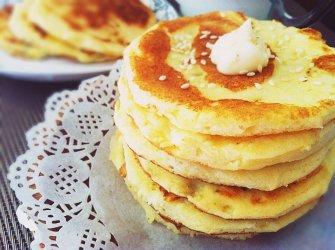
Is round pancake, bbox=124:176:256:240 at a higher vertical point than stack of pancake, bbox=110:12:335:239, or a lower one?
lower

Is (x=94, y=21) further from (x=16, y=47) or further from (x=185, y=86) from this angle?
(x=185, y=86)

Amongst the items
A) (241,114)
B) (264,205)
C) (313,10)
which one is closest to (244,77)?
(241,114)

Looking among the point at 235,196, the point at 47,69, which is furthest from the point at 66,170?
the point at 47,69

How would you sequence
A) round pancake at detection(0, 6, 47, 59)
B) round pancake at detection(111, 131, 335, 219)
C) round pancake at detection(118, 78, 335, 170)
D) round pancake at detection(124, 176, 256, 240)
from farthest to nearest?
round pancake at detection(0, 6, 47, 59) < round pancake at detection(124, 176, 256, 240) < round pancake at detection(111, 131, 335, 219) < round pancake at detection(118, 78, 335, 170)

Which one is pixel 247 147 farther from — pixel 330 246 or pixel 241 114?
pixel 330 246

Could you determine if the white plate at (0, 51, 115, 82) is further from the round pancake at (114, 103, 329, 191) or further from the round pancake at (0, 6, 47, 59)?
the round pancake at (114, 103, 329, 191)

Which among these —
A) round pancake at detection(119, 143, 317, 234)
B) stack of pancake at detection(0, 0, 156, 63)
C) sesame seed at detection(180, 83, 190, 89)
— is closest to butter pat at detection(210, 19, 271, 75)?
sesame seed at detection(180, 83, 190, 89)
